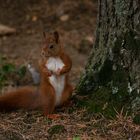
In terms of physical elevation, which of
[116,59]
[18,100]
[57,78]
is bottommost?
[18,100]

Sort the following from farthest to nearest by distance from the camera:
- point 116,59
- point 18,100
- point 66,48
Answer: point 66,48, point 18,100, point 116,59

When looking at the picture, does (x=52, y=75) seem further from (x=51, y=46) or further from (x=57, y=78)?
(x=51, y=46)

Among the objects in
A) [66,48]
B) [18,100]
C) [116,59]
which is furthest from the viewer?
[66,48]

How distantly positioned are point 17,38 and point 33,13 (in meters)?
1.05

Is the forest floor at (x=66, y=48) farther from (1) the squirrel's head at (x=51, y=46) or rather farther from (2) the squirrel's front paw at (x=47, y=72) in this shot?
(1) the squirrel's head at (x=51, y=46)

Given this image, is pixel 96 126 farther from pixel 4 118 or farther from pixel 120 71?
pixel 4 118

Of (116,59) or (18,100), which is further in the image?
(18,100)

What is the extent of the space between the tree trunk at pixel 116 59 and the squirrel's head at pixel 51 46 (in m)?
0.40

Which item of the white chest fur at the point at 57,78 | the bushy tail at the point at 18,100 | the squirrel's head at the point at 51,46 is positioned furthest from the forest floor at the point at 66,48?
the squirrel's head at the point at 51,46

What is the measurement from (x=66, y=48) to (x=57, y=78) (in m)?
3.30

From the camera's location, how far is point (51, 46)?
14.8ft

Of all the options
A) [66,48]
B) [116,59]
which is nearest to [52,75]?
[116,59]

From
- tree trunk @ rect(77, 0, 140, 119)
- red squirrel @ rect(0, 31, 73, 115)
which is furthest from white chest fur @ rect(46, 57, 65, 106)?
tree trunk @ rect(77, 0, 140, 119)

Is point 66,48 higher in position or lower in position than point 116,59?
lower
